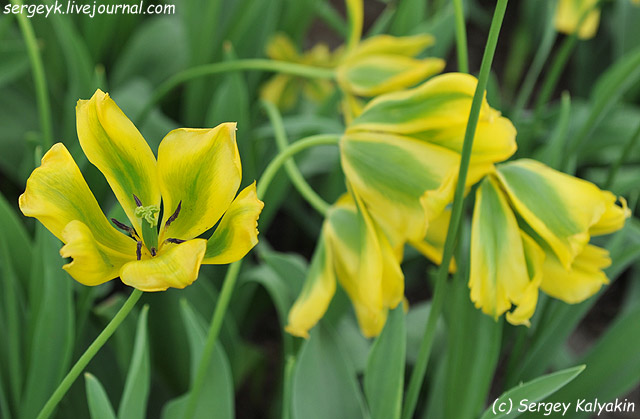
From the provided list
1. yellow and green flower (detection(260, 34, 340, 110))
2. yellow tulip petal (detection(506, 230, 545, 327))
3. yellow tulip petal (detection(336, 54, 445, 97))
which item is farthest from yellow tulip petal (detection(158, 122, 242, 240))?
yellow and green flower (detection(260, 34, 340, 110))

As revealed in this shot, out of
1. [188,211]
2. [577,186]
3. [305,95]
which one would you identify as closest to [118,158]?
[188,211]

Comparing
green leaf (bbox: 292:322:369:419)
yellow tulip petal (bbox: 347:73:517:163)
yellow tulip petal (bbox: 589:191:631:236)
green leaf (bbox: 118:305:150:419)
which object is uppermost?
yellow tulip petal (bbox: 347:73:517:163)

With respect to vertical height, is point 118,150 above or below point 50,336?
above

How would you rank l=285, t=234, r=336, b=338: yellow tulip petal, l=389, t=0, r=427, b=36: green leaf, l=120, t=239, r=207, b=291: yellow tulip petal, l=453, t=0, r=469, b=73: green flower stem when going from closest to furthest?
l=120, t=239, r=207, b=291: yellow tulip petal → l=453, t=0, r=469, b=73: green flower stem → l=285, t=234, r=336, b=338: yellow tulip petal → l=389, t=0, r=427, b=36: green leaf

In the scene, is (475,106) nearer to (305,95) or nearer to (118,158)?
(118,158)

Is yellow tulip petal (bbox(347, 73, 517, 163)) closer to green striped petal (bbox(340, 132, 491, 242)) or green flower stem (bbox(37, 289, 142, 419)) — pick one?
green striped petal (bbox(340, 132, 491, 242))

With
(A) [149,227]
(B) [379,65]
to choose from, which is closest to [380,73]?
(B) [379,65]

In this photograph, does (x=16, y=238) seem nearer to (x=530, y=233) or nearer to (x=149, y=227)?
(x=149, y=227)
